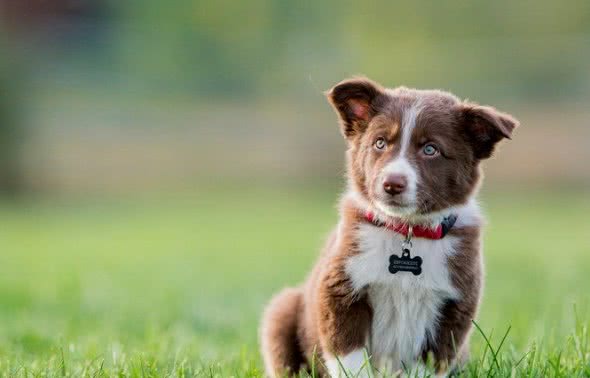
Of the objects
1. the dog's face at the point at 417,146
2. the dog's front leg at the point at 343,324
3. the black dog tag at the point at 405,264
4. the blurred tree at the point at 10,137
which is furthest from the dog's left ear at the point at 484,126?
the blurred tree at the point at 10,137

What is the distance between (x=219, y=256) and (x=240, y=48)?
15361 millimetres

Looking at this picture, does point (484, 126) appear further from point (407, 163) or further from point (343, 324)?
point (343, 324)

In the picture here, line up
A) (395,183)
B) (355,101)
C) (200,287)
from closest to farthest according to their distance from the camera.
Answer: (395,183) < (355,101) < (200,287)

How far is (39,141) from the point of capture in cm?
2628

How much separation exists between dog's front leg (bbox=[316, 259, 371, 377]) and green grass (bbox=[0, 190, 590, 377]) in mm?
407

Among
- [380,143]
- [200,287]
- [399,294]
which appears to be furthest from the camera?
[200,287]

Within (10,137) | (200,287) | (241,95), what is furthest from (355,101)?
(241,95)

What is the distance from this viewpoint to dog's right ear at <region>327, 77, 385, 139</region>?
4875mm

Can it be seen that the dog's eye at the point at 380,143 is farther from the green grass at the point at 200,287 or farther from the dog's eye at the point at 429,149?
the green grass at the point at 200,287

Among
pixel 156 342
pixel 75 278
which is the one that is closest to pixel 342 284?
pixel 156 342

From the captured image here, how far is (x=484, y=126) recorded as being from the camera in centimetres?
471

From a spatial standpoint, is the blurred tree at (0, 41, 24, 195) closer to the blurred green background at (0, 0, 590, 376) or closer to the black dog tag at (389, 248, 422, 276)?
the blurred green background at (0, 0, 590, 376)

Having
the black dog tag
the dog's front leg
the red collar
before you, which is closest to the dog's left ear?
the red collar

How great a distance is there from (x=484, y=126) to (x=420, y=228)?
22.7 inches
